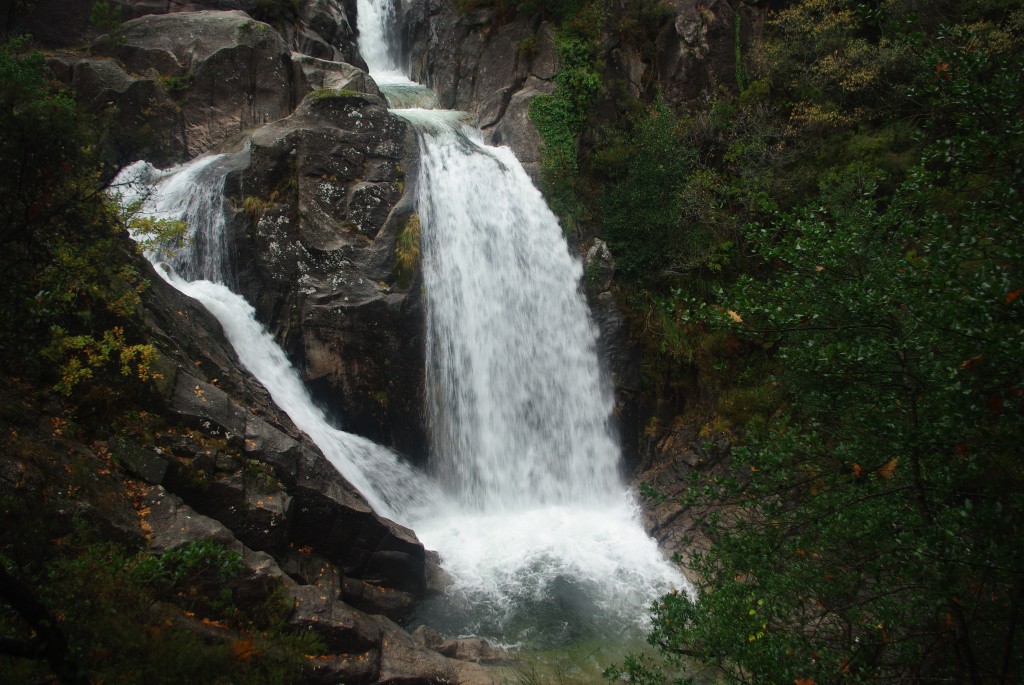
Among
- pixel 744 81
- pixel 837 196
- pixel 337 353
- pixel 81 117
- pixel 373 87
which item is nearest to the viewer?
pixel 81 117

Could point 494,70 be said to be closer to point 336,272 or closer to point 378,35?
point 378,35

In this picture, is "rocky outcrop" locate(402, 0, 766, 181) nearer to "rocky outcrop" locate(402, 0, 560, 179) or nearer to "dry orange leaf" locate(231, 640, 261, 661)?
"rocky outcrop" locate(402, 0, 560, 179)

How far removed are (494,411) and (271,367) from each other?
14.3ft

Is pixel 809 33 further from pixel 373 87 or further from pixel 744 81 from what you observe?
pixel 373 87

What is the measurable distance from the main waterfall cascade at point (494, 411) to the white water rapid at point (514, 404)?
30mm

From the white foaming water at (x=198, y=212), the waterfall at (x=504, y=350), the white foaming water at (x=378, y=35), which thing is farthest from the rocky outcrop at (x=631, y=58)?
the white foaming water at (x=198, y=212)

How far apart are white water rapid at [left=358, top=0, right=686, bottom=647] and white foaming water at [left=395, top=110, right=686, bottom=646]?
0.08ft

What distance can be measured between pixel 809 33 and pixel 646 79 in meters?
4.12

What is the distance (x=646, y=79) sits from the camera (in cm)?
1738

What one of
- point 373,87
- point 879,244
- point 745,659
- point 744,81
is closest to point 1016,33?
point 744,81

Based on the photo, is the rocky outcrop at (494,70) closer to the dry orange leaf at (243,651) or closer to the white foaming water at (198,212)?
the white foaming water at (198,212)

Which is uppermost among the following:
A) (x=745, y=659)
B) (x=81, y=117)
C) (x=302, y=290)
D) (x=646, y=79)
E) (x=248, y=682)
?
(x=646, y=79)

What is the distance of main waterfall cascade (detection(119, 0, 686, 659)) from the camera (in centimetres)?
973

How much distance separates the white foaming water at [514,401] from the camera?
34.7 feet
